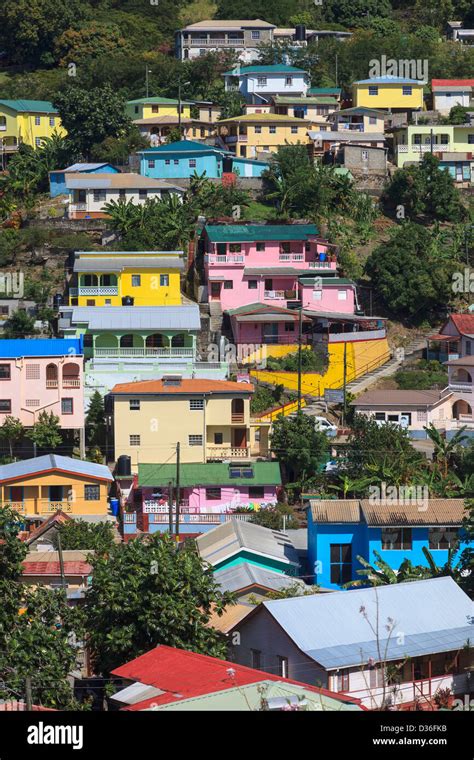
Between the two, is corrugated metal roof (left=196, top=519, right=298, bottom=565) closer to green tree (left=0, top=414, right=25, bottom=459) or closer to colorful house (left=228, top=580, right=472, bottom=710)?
colorful house (left=228, top=580, right=472, bottom=710)

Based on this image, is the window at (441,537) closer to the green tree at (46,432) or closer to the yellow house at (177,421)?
the yellow house at (177,421)

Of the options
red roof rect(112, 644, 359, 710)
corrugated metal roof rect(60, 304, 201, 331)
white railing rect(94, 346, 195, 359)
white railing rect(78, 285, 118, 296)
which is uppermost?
white railing rect(78, 285, 118, 296)

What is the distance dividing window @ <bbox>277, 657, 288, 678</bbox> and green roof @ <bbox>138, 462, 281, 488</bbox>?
1683cm

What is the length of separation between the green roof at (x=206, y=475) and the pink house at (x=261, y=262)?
1321 centimetres

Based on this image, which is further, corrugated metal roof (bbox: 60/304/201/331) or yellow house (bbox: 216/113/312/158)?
yellow house (bbox: 216/113/312/158)

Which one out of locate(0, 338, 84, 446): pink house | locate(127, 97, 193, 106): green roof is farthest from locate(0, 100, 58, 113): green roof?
locate(0, 338, 84, 446): pink house

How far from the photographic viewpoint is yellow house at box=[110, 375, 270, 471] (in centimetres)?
4859

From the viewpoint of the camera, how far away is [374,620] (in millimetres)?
29281

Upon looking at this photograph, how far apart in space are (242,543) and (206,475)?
7744 mm

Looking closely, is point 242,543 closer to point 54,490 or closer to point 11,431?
point 54,490

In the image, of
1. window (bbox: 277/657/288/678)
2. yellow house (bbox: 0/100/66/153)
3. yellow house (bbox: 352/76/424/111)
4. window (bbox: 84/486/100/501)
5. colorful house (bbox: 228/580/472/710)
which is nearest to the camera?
colorful house (bbox: 228/580/472/710)

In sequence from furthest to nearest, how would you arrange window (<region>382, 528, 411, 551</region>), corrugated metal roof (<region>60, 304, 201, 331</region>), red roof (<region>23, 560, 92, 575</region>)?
corrugated metal roof (<region>60, 304, 201, 331</region>)
window (<region>382, 528, 411, 551</region>)
red roof (<region>23, 560, 92, 575</region>)

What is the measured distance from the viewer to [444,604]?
3053 cm

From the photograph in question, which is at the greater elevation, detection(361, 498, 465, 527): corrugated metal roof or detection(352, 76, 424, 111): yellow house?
detection(352, 76, 424, 111): yellow house
